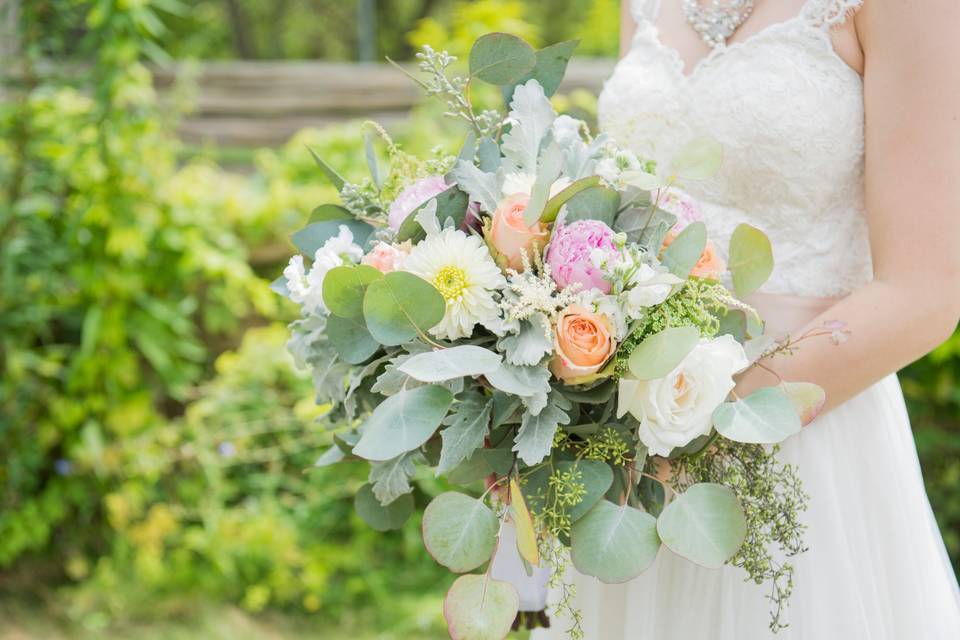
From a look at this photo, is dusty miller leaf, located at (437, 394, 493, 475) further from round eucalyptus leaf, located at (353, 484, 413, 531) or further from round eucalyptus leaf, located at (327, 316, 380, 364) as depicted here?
round eucalyptus leaf, located at (353, 484, 413, 531)

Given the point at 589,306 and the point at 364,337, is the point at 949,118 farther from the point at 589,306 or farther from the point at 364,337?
the point at 364,337

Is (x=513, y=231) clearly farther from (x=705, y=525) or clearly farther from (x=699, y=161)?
(x=705, y=525)

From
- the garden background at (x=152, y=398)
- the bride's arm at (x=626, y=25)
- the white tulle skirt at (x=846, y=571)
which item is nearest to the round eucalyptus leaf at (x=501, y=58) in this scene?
the bride's arm at (x=626, y=25)

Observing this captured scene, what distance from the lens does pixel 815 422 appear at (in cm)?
150

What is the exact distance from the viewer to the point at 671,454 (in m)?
1.30

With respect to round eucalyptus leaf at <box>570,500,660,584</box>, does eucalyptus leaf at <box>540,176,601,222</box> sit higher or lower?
higher

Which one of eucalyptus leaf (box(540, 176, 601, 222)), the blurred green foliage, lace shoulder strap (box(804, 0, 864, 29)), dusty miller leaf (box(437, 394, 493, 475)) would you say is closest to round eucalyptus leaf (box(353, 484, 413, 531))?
dusty miller leaf (box(437, 394, 493, 475))

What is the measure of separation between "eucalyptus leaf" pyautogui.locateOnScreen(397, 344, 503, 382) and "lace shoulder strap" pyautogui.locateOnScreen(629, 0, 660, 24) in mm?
921

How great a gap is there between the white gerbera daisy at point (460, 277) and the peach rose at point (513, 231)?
0.03 m

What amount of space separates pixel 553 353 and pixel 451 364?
5.7 inches

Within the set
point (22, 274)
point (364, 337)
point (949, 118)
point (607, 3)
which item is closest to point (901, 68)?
point (949, 118)

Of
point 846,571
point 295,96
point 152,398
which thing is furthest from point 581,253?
point 295,96

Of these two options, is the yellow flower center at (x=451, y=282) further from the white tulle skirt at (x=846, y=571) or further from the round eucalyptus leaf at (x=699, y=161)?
the white tulle skirt at (x=846, y=571)

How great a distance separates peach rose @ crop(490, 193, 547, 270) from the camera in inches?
47.4
